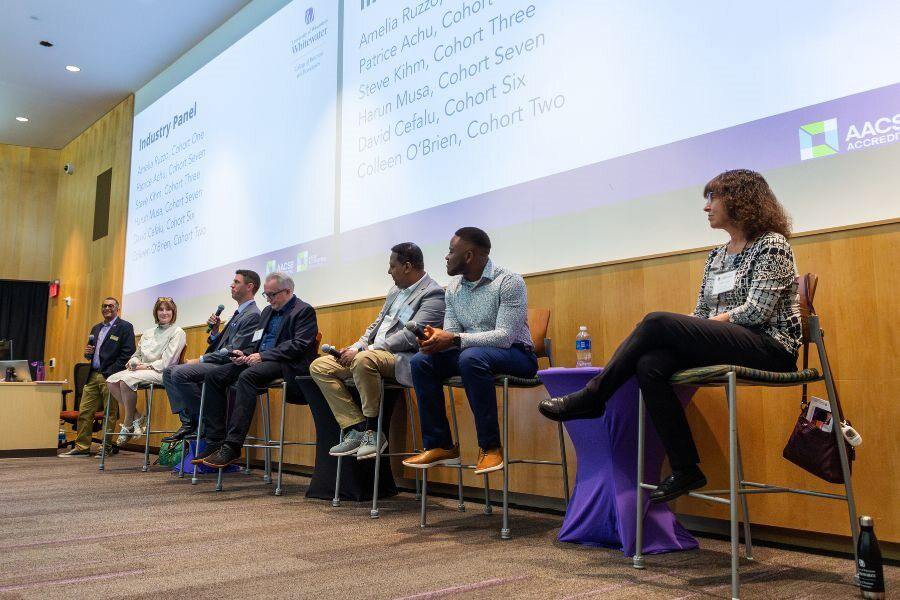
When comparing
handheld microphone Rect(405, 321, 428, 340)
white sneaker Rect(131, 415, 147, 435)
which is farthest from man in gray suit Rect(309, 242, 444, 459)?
white sneaker Rect(131, 415, 147, 435)

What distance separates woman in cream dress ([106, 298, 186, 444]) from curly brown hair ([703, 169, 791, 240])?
4346 millimetres

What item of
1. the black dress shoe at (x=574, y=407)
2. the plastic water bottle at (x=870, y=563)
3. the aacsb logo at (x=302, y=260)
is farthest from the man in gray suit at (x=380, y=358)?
the plastic water bottle at (x=870, y=563)

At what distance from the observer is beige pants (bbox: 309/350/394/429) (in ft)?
10.6

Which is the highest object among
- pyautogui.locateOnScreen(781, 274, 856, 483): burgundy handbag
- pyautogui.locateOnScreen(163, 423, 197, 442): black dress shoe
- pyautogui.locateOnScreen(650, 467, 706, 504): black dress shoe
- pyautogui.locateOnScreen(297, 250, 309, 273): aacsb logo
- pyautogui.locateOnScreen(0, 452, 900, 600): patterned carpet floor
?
pyautogui.locateOnScreen(297, 250, 309, 273): aacsb logo

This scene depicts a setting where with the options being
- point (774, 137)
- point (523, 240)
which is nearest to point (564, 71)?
point (523, 240)

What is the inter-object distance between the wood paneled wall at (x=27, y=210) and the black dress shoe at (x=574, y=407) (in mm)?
10004

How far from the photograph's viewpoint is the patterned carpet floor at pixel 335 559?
1.88m

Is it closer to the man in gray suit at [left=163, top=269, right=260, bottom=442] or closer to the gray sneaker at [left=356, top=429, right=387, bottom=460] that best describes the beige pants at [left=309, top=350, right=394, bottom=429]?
the gray sneaker at [left=356, top=429, right=387, bottom=460]

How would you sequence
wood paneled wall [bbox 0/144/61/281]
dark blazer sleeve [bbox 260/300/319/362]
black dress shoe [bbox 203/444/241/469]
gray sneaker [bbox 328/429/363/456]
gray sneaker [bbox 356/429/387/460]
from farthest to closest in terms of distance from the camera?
wood paneled wall [bbox 0/144/61/281], dark blazer sleeve [bbox 260/300/319/362], black dress shoe [bbox 203/444/241/469], gray sneaker [bbox 328/429/363/456], gray sneaker [bbox 356/429/387/460]

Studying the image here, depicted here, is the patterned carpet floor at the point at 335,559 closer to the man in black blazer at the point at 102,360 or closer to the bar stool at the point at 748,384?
the bar stool at the point at 748,384

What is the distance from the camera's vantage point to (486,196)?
3658 mm

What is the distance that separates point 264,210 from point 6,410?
3.15m

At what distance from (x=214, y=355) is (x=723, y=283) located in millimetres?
3258

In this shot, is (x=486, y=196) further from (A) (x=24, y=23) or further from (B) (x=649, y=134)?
(A) (x=24, y=23)
